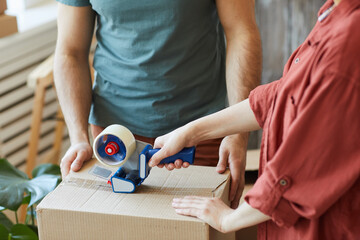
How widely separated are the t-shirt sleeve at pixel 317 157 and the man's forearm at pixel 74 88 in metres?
0.74

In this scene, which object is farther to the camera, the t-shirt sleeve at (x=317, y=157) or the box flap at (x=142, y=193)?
the box flap at (x=142, y=193)

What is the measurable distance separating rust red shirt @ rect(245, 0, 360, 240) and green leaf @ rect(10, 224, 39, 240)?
0.74 meters

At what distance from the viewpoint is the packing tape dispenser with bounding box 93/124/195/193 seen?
3.51 feet

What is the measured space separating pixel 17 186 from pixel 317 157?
899mm

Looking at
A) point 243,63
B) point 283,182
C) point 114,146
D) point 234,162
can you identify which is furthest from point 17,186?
point 283,182

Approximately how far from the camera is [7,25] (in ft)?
4.95

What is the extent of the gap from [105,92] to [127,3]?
11.4 inches

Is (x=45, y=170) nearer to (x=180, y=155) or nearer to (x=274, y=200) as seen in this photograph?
(x=180, y=155)

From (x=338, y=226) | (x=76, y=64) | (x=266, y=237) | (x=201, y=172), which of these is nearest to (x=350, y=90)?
(x=338, y=226)

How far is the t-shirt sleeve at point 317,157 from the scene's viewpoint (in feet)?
2.56

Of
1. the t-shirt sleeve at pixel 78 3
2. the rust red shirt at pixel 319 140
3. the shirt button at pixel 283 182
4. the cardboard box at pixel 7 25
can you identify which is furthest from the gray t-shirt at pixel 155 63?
the shirt button at pixel 283 182

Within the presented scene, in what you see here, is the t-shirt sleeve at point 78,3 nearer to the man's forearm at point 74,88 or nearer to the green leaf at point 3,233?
the man's forearm at point 74,88

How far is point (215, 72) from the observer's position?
1.49 m

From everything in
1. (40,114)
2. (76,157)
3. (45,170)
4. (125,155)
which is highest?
(125,155)
